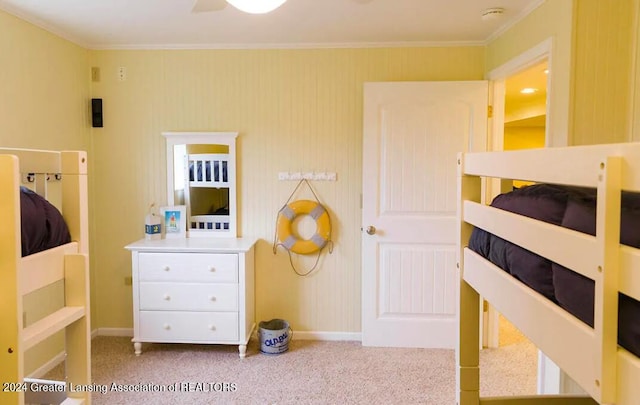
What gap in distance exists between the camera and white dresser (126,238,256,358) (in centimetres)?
280

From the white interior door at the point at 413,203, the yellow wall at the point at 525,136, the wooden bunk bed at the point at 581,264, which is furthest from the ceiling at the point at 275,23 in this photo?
the yellow wall at the point at 525,136

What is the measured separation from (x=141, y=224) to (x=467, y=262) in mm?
2575

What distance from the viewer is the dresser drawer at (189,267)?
2799mm

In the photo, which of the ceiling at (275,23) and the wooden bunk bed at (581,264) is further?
the ceiling at (275,23)

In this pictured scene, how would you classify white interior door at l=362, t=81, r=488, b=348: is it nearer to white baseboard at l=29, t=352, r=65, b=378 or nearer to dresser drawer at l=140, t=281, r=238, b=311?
dresser drawer at l=140, t=281, r=238, b=311

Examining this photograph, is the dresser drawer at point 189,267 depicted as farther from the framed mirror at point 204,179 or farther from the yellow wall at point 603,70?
the yellow wall at point 603,70

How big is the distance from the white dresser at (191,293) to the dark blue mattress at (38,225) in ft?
4.78

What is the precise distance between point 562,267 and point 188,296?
246 centimetres

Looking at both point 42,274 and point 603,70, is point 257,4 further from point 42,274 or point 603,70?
point 603,70

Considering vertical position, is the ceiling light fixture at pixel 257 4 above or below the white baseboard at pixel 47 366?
above

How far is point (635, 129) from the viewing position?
1846mm

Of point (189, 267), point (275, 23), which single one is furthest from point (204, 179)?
point (275, 23)

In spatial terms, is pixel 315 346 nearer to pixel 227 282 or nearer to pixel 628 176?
pixel 227 282

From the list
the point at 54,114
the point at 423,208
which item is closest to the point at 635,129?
the point at 423,208
